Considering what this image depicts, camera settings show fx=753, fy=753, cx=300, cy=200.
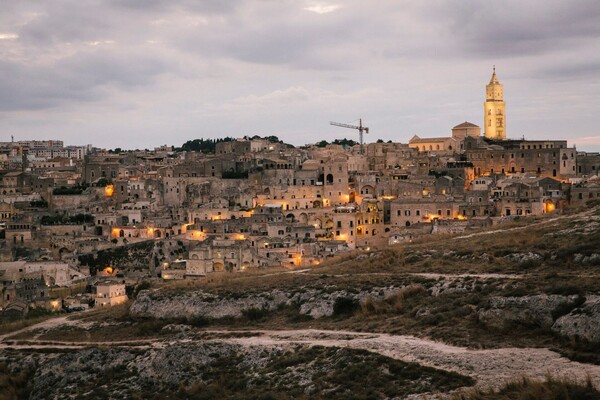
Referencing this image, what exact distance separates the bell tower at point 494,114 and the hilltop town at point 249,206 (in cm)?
1171

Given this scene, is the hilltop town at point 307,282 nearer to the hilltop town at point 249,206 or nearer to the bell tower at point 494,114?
the hilltop town at point 249,206

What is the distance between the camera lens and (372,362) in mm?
19750

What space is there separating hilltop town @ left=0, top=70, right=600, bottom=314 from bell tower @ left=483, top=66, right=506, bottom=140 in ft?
38.4

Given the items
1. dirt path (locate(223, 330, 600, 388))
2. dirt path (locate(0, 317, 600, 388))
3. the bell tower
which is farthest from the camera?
the bell tower

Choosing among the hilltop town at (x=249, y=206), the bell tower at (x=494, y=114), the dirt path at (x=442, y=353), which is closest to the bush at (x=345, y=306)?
the dirt path at (x=442, y=353)

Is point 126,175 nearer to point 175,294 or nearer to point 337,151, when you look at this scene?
point 337,151

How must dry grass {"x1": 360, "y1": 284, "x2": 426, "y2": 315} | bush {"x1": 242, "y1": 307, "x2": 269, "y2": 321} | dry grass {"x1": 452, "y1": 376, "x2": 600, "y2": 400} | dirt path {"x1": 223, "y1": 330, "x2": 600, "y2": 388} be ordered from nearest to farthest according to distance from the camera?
dry grass {"x1": 452, "y1": 376, "x2": 600, "y2": 400}, dirt path {"x1": 223, "y1": 330, "x2": 600, "y2": 388}, dry grass {"x1": 360, "y1": 284, "x2": 426, "y2": 315}, bush {"x1": 242, "y1": 307, "x2": 269, "y2": 321}

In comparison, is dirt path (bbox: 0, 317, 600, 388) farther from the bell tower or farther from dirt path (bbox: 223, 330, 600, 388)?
the bell tower

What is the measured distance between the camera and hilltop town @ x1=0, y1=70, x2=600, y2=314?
51906 millimetres

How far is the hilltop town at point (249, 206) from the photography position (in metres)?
51.9

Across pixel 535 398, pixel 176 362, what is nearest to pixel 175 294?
pixel 176 362

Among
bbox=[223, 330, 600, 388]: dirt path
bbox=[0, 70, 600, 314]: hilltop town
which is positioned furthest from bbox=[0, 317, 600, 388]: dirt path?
bbox=[0, 70, 600, 314]: hilltop town

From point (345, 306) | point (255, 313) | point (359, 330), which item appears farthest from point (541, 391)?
point (255, 313)

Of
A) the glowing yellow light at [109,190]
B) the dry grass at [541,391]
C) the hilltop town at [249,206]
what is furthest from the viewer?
the glowing yellow light at [109,190]
